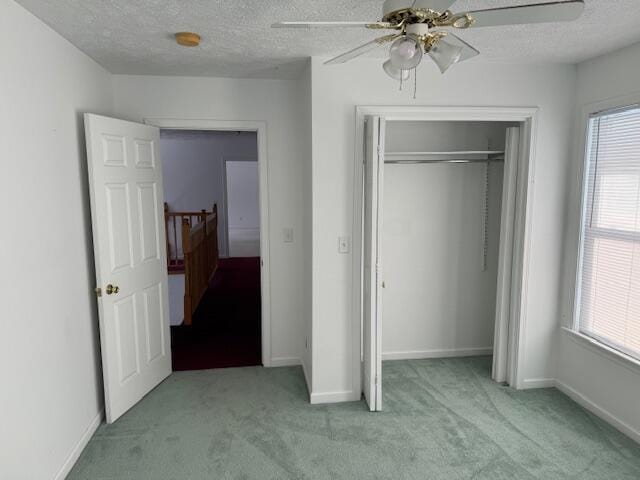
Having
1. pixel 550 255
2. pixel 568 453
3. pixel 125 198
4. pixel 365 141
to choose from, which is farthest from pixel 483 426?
pixel 125 198

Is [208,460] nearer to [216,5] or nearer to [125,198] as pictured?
[125,198]

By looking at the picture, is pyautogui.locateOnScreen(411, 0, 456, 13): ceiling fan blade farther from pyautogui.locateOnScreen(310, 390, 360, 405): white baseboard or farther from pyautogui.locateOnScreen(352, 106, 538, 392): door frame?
pyautogui.locateOnScreen(310, 390, 360, 405): white baseboard

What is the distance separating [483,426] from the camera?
9.16ft

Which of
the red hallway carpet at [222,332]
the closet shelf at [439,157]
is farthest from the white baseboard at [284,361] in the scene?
the closet shelf at [439,157]

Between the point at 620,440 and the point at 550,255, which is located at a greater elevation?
the point at 550,255

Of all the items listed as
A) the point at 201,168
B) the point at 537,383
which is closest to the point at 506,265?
the point at 537,383

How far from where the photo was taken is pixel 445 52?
65.4 inches

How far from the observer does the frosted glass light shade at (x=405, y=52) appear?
4.89 ft

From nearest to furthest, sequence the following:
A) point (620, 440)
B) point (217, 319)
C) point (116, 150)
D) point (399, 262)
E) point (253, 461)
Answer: point (253, 461) < point (620, 440) < point (116, 150) < point (399, 262) < point (217, 319)

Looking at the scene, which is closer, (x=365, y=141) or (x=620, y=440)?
(x=620, y=440)

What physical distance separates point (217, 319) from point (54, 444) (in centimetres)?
273

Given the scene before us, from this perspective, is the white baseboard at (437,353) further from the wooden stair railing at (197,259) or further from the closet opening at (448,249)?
the wooden stair railing at (197,259)

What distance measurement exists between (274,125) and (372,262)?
1487mm

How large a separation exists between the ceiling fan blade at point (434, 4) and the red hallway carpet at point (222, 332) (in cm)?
314
